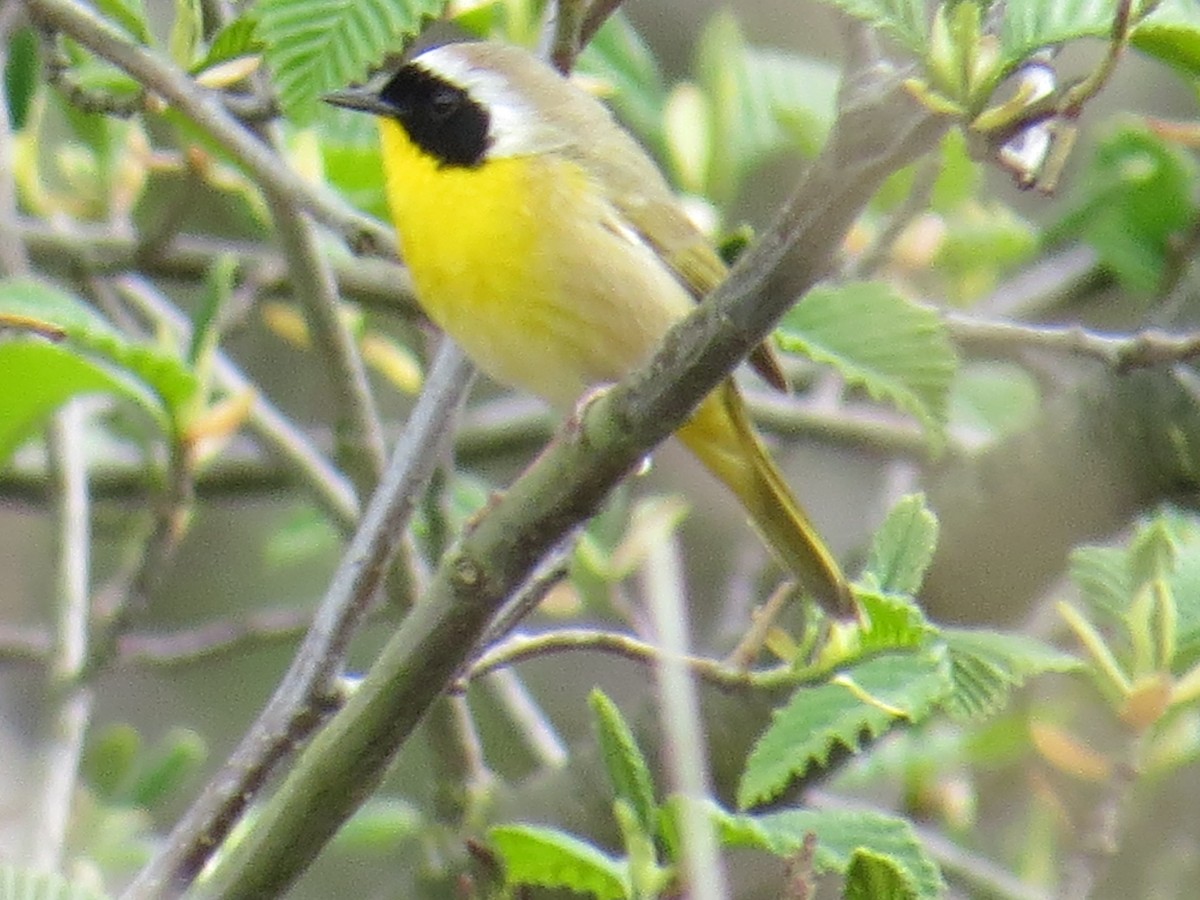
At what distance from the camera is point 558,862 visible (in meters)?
1.38

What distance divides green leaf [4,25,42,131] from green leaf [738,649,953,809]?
1.51m

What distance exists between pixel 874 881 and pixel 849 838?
25cm

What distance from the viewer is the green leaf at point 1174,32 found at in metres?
1.38

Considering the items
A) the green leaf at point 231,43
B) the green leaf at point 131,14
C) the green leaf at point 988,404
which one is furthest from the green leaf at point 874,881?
the green leaf at point 988,404

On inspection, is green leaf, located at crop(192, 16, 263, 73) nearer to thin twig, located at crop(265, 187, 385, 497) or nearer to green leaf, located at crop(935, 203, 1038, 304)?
thin twig, located at crop(265, 187, 385, 497)

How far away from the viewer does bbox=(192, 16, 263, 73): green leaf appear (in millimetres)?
1793

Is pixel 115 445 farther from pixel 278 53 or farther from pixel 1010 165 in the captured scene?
pixel 1010 165

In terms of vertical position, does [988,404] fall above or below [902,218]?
below

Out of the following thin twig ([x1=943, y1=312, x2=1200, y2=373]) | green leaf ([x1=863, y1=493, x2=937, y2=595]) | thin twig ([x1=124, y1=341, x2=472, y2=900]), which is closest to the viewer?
green leaf ([x1=863, y1=493, x2=937, y2=595])

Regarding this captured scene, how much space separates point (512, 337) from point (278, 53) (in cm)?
72

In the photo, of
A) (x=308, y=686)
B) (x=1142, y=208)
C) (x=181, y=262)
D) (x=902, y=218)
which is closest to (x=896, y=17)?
(x=308, y=686)

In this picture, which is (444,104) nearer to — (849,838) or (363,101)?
(363,101)

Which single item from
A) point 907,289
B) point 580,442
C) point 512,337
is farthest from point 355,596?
point 907,289

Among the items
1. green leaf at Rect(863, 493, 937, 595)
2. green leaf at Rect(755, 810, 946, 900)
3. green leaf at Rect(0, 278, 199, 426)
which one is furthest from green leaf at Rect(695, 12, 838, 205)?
green leaf at Rect(755, 810, 946, 900)
